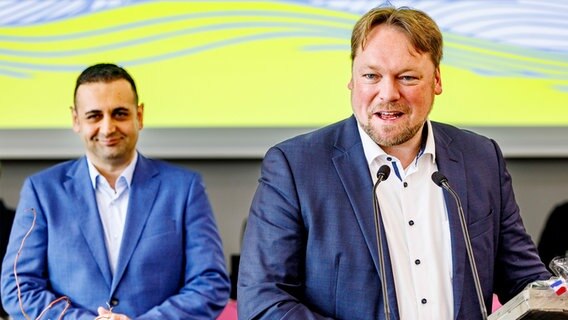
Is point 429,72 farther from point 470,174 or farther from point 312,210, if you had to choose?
point 312,210

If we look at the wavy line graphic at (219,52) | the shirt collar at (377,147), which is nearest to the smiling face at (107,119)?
the shirt collar at (377,147)

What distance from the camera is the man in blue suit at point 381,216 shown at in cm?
227

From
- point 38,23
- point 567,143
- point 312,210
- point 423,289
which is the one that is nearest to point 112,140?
point 312,210

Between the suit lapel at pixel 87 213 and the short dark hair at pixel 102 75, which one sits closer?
the suit lapel at pixel 87 213

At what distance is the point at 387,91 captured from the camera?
2.31 metres

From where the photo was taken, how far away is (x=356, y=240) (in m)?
2.28

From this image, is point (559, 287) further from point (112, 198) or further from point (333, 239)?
point (112, 198)

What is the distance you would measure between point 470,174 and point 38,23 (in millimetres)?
2751

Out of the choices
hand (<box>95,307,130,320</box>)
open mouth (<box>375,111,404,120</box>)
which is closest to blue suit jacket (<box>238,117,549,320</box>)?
open mouth (<box>375,111,404,120</box>)

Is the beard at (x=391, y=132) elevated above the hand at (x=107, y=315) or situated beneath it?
elevated above

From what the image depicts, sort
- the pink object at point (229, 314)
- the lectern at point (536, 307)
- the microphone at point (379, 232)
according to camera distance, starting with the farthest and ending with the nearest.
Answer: the pink object at point (229, 314)
the microphone at point (379, 232)
the lectern at point (536, 307)

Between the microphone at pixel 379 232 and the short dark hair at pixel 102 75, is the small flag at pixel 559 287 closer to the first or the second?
the microphone at pixel 379 232

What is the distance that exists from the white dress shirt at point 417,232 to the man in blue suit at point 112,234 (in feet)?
2.82

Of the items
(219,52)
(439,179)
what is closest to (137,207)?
(439,179)
